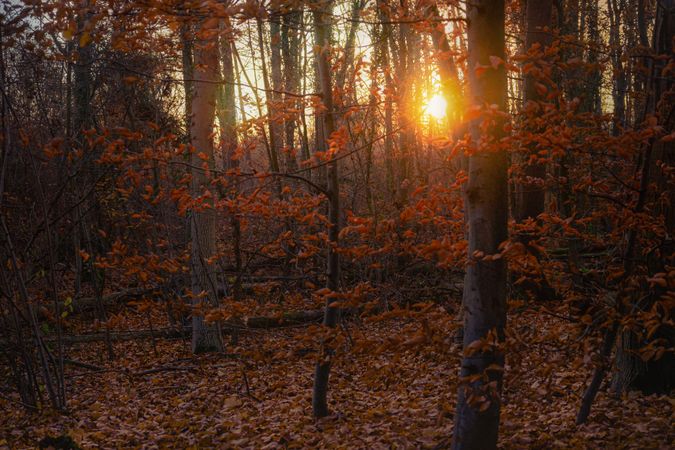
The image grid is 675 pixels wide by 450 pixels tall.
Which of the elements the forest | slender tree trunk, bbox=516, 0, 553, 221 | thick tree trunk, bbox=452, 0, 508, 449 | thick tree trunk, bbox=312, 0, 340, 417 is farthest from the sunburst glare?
slender tree trunk, bbox=516, 0, 553, 221

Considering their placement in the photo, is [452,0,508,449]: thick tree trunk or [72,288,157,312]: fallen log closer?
[452,0,508,449]: thick tree trunk

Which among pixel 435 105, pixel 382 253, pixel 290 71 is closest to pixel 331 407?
pixel 382 253

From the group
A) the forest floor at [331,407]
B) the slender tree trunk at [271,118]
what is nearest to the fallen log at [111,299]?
the forest floor at [331,407]

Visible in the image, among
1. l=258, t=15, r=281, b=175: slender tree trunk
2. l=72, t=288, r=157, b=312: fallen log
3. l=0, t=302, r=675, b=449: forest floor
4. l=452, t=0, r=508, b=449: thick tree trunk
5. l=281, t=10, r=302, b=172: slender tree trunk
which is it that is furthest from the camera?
l=281, t=10, r=302, b=172: slender tree trunk

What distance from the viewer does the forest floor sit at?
16.1ft

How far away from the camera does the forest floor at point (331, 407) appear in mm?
4918

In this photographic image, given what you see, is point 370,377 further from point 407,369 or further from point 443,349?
point 407,369

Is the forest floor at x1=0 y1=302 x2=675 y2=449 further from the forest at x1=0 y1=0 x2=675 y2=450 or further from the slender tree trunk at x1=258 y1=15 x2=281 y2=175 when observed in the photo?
the slender tree trunk at x1=258 y1=15 x2=281 y2=175

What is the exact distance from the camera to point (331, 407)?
704 cm

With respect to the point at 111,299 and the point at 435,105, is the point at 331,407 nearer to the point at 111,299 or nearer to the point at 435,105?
the point at 435,105

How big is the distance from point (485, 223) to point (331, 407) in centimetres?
388

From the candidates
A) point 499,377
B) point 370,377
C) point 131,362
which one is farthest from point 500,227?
point 131,362

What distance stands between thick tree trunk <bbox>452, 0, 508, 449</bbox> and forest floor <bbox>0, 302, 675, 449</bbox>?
7.5 inches

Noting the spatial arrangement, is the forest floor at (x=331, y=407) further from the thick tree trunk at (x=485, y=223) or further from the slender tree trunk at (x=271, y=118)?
the slender tree trunk at (x=271, y=118)
